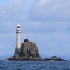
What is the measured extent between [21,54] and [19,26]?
1112cm

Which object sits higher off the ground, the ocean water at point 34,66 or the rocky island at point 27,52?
the rocky island at point 27,52

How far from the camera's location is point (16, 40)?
576 feet

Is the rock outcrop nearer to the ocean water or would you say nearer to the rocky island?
the rocky island

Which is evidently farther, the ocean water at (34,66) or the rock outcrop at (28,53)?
the rock outcrop at (28,53)

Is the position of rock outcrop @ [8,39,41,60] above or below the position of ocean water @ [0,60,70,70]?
above

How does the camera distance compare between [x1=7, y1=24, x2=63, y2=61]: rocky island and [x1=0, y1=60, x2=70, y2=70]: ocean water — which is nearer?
[x1=0, y1=60, x2=70, y2=70]: ocean water

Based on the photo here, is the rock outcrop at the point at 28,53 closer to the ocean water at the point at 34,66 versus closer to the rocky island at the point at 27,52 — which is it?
the rocky island at the point at 27,52

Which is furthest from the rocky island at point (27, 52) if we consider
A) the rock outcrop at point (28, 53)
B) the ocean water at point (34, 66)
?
the ocean water at point (34, 66)

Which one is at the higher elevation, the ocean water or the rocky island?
the rocky island

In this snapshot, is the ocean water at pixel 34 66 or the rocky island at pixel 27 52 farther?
the rocky island at pixel 27 52

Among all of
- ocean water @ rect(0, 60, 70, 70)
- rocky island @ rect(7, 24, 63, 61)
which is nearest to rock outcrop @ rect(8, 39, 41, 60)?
rocky island @ rect(7, 24, 63, 61)

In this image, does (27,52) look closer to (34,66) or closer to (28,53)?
(28,53)

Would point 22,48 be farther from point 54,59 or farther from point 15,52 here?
point 54,59

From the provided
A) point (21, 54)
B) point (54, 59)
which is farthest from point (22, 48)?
point (54, 59)
